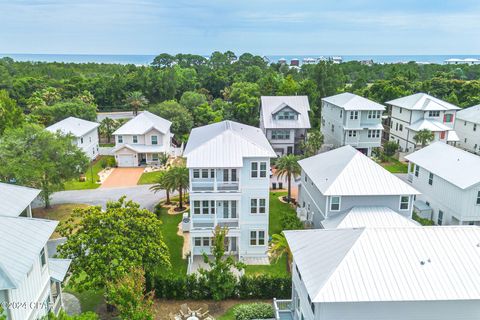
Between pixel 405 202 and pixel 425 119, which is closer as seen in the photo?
pixel 405 202

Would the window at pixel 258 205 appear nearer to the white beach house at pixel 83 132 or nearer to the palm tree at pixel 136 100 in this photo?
the white beach house at pixel 83 132

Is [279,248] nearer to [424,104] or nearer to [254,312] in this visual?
[254,312]

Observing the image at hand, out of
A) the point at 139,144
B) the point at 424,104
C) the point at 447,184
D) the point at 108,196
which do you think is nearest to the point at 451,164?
the point at 447,184

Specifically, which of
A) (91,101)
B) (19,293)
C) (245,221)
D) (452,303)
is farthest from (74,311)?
(91,101)

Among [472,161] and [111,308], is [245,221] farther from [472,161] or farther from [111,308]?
[472,161]

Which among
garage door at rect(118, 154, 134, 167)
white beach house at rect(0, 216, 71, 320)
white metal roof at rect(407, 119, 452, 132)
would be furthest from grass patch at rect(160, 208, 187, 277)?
white metal roof at rect(407, 119, 452, 132)

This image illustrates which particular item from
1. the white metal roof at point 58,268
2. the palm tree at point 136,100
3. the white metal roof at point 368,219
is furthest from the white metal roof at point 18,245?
the palm tree at point 136,100
